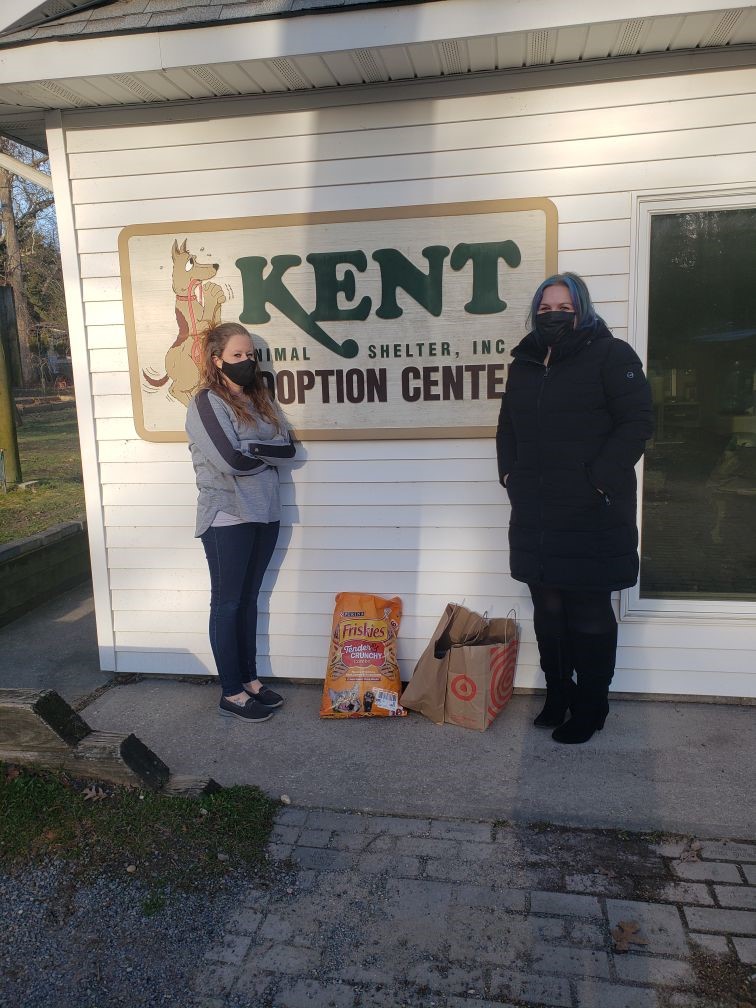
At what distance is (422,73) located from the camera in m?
3.54

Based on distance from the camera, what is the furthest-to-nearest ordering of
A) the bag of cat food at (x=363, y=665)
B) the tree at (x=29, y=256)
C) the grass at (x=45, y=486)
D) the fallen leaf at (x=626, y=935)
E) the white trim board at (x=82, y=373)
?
1. the tree at (x=29, y=256)
2. the grass at (x=45, y=486)
3. the white trim board at (x=82, y=373)
4. the bag of cat food at (x=363, y=665)
5. the fallen leaf at (x=626, y=935)

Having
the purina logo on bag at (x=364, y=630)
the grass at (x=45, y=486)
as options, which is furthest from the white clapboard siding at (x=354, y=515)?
the grass at (x=45, y=486)

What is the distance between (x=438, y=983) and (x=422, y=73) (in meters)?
3.70

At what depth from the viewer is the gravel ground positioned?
7.02ft

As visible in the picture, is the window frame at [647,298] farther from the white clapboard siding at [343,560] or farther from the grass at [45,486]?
the grass at [45,486]

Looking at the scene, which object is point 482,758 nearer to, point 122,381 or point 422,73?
point 122,381

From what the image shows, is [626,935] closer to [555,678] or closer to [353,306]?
[555,678]

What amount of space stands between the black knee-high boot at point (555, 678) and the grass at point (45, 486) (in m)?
4.95

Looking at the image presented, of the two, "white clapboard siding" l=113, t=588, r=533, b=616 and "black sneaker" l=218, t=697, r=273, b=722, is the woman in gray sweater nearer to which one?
"black sneaker" l=218, t=697, r=273, b=722

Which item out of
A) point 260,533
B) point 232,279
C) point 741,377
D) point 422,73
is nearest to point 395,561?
point 260,533

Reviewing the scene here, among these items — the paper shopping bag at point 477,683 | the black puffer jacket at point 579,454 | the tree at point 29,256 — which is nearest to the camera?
the black puffer jacket at point 579,454

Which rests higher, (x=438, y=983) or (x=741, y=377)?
(x=741, y=377)

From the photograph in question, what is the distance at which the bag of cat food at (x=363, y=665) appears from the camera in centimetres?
377

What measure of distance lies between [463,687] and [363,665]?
535mm
